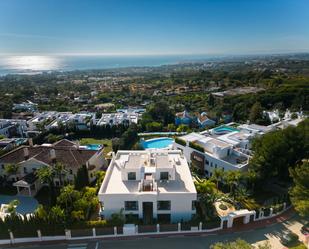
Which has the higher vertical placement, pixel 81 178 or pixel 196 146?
pixel 196 146

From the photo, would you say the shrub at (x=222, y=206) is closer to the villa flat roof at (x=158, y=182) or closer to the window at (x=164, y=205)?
the villa flat roof at (x=158, y=182)

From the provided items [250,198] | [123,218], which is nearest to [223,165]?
[250,198]

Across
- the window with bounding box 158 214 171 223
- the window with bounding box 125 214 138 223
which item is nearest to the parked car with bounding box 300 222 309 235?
the window with bounding box 158 214 171 223

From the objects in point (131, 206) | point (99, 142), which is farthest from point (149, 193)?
point (99, 142)

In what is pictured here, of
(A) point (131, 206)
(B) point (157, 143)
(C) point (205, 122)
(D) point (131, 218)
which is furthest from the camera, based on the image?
(C) point (205, 122)

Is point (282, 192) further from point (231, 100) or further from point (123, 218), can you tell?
point (231, 100)

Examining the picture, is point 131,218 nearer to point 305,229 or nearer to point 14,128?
point 305,229

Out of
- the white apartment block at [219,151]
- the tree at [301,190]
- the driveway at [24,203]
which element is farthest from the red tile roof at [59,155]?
the tree at [301,190]

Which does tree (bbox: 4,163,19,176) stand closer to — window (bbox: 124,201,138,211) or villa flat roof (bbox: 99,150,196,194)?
villa flat roof (bbox: 99,150,196,194)
